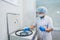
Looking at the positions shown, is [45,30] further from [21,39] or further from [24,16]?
[24,16]

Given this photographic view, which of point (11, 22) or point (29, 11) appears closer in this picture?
point (11, 22)

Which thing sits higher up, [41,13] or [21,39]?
[41,13]

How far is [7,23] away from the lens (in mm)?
1611

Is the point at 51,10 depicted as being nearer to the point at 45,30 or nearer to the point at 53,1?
the point at 53,1

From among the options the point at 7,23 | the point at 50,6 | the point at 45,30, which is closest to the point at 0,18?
the point at 7,23

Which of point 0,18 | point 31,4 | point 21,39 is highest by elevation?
point 31,4

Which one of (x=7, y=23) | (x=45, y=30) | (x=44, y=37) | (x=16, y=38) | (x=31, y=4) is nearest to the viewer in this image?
(x=16, y=38)

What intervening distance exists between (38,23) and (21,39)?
897mm

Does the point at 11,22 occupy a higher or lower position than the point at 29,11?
lower

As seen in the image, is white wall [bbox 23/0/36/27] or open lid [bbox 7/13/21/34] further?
white wall [bbox 23/0/36/27]

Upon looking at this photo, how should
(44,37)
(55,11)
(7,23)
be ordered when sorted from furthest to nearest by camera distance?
1. (55,11)
2. (44,37)
3. (7,23)

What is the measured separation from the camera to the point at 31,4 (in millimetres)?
2844

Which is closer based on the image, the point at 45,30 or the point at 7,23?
the point at 7,23

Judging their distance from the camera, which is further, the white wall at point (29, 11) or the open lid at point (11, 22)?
the white wall at point (29, 11)
